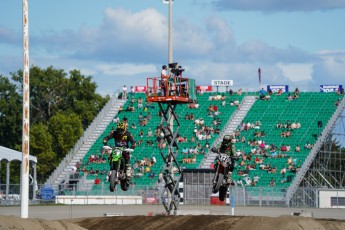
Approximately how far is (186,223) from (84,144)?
42624mm

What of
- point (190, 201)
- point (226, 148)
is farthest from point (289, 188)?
point (226, 148)

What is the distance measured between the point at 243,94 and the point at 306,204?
1584 cm

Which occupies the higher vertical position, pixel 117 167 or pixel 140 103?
pixel 140 103

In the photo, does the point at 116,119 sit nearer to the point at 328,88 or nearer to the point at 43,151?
the point at 43,151

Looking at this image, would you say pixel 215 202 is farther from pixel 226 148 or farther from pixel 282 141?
pixel 226 148

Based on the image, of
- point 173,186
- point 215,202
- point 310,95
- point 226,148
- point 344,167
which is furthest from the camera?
point 310,95

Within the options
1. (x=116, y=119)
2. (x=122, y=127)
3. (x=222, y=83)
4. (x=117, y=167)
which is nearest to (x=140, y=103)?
(x=116, y=119)

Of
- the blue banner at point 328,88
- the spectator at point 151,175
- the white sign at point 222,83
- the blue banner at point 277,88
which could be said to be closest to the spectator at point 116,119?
the white sign at point 222,83

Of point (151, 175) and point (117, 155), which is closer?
point (117, 155)

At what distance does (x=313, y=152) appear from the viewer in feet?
203

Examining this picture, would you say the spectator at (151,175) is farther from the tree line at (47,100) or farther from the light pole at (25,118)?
the light pole at (25,118)

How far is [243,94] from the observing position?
72625 millimetres

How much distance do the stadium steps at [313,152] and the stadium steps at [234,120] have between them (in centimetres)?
739

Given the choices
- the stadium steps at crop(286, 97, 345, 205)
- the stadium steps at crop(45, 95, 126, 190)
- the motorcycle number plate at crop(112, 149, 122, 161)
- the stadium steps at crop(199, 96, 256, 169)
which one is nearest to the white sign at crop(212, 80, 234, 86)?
the stadium steps at crop(199, 96, 256, 169)
